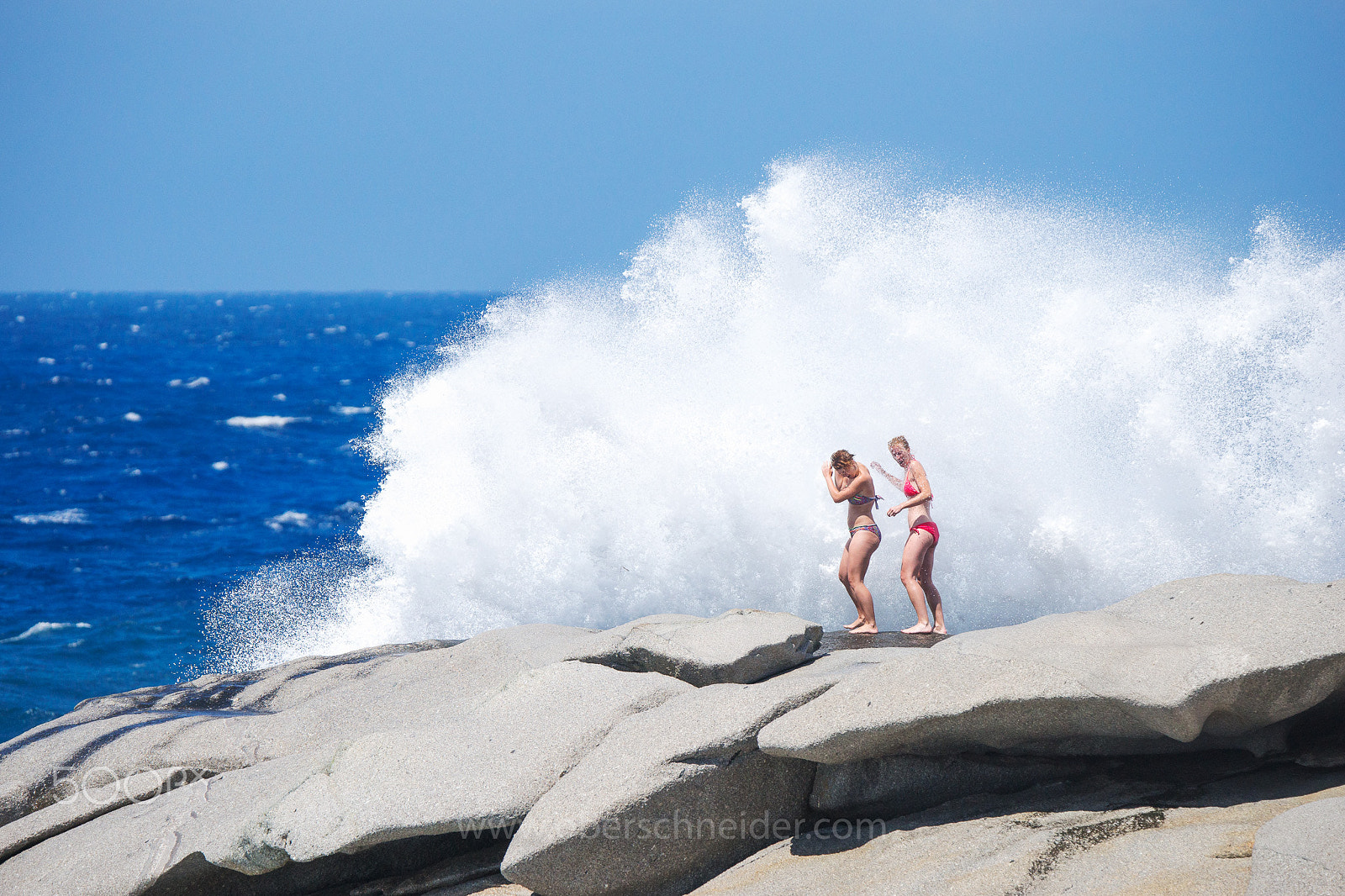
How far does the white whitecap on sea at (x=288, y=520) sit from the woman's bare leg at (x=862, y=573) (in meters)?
16.3

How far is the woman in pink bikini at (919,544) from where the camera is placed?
320 inches

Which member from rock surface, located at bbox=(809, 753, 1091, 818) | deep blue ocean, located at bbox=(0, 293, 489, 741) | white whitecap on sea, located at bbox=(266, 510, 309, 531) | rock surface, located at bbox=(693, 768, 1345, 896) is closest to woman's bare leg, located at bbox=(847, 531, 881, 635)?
rock surface, located at bbox=(809, 753, 1091, 818)

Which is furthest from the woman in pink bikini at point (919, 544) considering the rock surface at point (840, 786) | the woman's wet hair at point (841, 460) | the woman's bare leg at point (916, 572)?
the rock surface at point (840, 786)

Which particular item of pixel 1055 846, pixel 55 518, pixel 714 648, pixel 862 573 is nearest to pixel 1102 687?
pixel 1055 846

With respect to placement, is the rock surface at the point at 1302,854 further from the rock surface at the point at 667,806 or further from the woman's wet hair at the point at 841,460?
the woman's wet hair at the point at 841,460

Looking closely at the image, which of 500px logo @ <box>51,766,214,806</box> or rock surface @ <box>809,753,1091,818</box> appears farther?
500px logo @ <box>51,766,214,806</box>

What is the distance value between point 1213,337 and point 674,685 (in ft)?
34.0

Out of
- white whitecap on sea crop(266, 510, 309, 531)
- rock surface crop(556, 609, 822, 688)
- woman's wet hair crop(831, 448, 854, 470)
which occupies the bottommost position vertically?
rock surface crop(556, 609, 822, 688)

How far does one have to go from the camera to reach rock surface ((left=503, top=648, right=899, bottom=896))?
4441 millimetres

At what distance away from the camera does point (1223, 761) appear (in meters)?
4.45

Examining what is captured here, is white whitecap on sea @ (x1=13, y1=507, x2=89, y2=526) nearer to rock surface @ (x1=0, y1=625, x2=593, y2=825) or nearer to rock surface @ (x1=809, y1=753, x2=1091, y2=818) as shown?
rock surface @ (x1=0, y1=625, x2=593, y2=825)

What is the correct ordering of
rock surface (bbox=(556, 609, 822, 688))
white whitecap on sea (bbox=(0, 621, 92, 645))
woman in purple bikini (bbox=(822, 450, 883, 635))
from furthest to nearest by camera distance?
white whitecap on sea (bbox=(0, 621, 92, 645)) < woman in purple bikini (bbox=(822, 450, 883, 635)) < rock surface (bbox=(556, 609, 822, 688))

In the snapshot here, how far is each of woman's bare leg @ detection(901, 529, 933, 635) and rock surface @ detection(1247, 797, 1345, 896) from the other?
454 cm

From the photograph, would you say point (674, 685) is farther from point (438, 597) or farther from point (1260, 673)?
point (438, 597)
